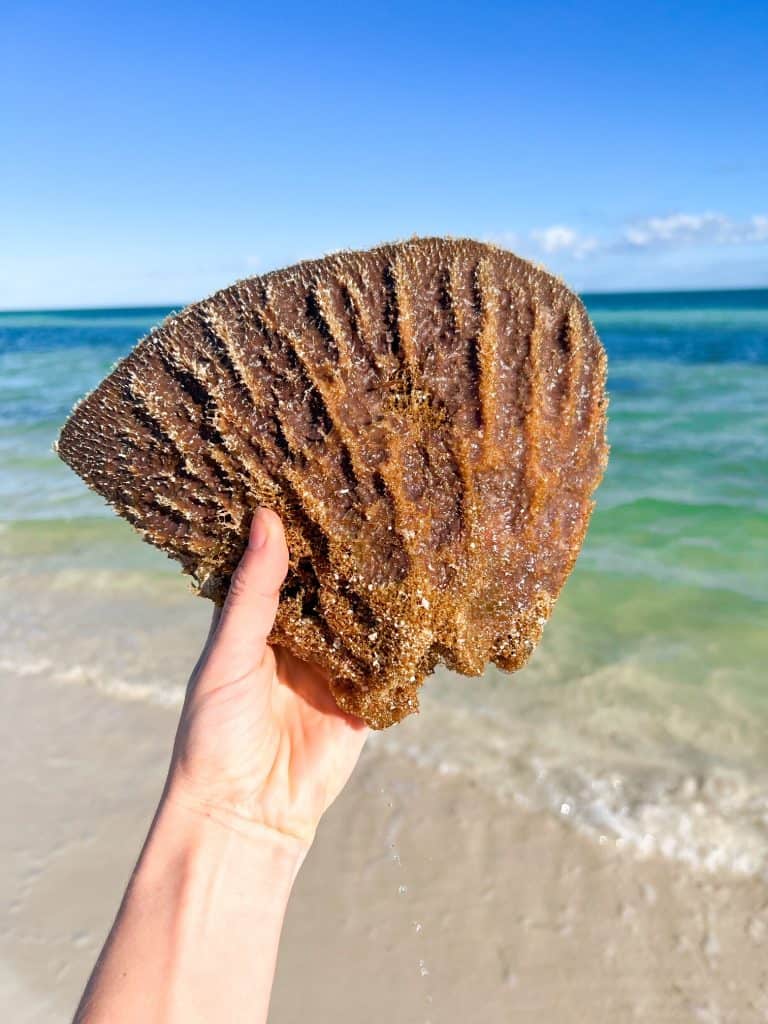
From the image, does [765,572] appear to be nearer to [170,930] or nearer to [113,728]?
[113,728]

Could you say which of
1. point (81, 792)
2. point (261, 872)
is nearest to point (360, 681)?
point (261, 872)

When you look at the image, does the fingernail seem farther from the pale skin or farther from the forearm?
the forearm

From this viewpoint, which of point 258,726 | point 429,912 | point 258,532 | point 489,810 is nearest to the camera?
point 258,532

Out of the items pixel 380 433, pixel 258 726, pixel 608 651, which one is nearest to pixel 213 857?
pixel 258 726

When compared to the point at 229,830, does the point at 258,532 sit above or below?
above

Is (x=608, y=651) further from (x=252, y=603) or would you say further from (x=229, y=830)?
(x=252, y=603)

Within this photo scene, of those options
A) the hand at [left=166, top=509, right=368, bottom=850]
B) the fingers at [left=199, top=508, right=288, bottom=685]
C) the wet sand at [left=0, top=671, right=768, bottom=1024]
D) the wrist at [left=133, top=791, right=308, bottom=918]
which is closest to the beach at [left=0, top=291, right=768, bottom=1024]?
the wet sand at [left=0, top=671, right=768, bottom=1024]

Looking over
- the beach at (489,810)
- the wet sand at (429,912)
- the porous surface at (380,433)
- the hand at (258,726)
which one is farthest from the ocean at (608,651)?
the porous surface at (380,433)
